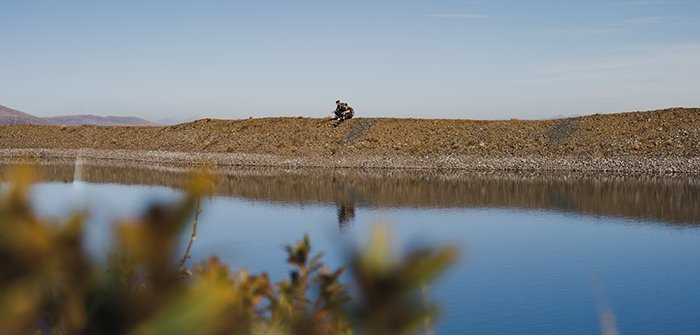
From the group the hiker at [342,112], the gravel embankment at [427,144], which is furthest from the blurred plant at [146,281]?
the hiker at [342,112]

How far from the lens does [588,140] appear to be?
2461 inches

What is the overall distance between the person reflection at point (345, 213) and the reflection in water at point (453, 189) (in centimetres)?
4

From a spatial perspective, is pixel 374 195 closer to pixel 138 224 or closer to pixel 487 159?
pixel 487 159

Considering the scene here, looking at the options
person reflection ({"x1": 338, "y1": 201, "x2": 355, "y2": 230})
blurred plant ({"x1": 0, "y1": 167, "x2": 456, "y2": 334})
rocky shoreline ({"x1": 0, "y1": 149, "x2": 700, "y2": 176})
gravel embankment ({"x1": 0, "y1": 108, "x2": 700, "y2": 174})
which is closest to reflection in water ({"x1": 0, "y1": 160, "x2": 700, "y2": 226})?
person reflection ({"x1": 338, "y1": 201, "x2": 355, "y2": 230})

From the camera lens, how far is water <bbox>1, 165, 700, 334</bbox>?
54.1ft

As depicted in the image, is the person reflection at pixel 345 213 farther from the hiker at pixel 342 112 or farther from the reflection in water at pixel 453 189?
the hiker at pixel 342 112

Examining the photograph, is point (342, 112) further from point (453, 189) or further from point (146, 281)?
point (146, 281)

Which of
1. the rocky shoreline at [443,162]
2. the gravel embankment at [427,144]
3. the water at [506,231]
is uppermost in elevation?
the gravel embankment at [427,144]

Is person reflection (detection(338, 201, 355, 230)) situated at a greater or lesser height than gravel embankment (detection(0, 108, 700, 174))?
lesser

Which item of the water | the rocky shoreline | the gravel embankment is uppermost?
the gravel embankment

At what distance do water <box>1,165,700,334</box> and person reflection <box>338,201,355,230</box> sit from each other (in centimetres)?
9

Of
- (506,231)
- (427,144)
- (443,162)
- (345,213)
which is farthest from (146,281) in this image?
(427,144)

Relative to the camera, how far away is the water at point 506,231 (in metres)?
16.5

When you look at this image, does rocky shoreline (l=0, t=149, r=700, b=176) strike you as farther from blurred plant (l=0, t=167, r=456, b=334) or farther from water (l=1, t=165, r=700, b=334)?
blurred plant (l=0, t=167, r=456, b=334)
